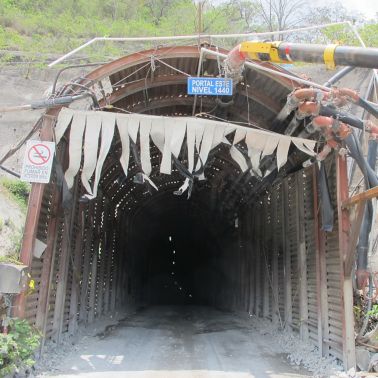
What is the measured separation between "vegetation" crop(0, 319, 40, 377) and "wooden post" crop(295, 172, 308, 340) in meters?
4.74

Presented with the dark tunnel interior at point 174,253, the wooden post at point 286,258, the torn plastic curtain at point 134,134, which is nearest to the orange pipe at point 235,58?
the torn plastic curtain at point 134,134

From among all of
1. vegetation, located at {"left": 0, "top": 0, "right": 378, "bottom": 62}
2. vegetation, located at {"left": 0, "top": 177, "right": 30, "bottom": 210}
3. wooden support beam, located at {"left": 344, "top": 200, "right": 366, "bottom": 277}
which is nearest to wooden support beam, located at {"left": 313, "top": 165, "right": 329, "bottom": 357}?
wooden support beam, located at {"left": 344, "top": 200, "right": 366, "bottom": 277}

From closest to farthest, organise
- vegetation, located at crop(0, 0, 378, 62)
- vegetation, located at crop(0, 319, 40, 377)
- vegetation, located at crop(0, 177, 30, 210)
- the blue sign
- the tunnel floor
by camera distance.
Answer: vegetation, located at crop(0, 319, 40, 377), the tunnel floor, the blue sign, vegetation, located at crop(0, 177, 30, 210), vegetation, located at crop(0, 0, 378, 62)

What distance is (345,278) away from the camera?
21.0 ft

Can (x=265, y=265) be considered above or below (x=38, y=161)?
below

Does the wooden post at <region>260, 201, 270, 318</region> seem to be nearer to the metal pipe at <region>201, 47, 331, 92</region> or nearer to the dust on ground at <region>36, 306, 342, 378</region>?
the dust on ground at <region>36, 306, 342, 378</region>

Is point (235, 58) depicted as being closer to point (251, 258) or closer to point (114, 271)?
point (251, 258)

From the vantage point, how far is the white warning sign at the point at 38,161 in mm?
6340

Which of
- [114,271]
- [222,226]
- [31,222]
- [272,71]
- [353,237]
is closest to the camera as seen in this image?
[353,237]

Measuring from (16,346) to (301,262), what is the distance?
5.22 metres

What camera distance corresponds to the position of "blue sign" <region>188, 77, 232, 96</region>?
7262mm

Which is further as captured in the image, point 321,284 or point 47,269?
point 321,284

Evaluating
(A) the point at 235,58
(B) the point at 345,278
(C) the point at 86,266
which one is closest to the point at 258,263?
(C) the point at 86,266

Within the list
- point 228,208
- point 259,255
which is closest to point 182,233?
point 228,208
